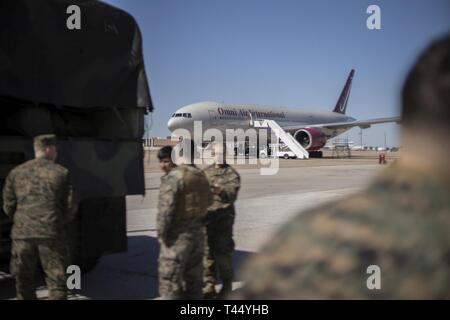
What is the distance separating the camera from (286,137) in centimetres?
3697

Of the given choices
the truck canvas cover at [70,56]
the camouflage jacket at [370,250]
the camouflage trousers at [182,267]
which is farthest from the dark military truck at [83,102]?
the camouflage jacket at [370,250]

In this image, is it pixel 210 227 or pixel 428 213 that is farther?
pixel 210 227

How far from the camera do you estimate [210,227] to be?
5340 millimetres

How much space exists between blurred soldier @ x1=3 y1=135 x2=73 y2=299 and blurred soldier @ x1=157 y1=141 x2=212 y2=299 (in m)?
0.92

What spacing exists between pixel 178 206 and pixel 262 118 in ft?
114

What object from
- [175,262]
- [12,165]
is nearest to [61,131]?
[12,165]

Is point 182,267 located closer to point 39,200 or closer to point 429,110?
point 39,200

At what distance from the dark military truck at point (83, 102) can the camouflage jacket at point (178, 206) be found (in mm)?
1468

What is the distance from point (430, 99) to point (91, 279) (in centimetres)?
559

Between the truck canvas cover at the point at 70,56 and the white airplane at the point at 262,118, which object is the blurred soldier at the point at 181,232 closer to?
the truck canvas cover at the point at 70,56

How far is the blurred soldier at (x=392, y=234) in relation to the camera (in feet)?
3.56

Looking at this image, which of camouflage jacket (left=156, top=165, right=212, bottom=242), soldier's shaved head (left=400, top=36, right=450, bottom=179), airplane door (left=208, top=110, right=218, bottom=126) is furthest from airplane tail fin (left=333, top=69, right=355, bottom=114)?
soldier's shaved head (left=400, top=36, right=450, bottom=179)

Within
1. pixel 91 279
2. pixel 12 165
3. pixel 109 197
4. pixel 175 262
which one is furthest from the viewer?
pixel 91 279
